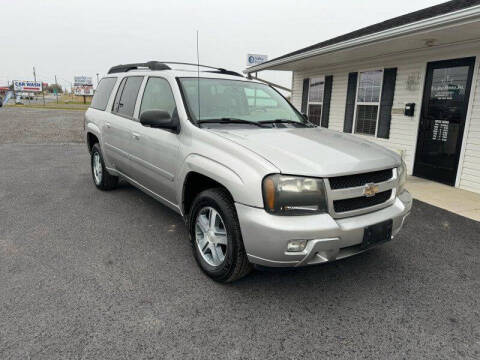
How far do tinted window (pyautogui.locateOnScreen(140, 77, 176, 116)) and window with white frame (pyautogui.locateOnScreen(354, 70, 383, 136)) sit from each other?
20.1 feet

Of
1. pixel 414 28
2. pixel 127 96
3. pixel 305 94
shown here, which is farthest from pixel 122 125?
pixel 305 94

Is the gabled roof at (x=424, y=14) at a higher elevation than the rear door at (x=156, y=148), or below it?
higher

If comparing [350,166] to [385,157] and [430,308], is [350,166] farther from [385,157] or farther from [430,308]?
[430,308]

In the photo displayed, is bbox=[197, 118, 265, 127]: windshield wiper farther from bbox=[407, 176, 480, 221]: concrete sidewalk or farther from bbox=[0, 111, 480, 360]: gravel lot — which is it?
bbox=[407, 176, 480, 221]: concrete sidewalk

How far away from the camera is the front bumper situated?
2.32 metres

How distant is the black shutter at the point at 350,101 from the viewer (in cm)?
891

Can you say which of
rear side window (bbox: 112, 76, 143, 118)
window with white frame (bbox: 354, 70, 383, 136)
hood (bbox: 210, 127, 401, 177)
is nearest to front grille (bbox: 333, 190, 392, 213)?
hood (bbox: 210, 127, 401, 177)

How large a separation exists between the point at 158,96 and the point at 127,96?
0.94 metres

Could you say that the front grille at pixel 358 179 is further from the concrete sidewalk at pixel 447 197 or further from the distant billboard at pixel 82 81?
the distant billboard at pixel 82 81

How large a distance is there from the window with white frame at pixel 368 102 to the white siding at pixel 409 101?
22cm

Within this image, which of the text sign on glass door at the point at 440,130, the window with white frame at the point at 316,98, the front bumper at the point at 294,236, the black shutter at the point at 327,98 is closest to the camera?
the front bumper at the point at 294,236

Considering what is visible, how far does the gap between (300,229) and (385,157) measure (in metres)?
1.17

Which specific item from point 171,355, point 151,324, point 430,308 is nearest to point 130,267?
point 151,324

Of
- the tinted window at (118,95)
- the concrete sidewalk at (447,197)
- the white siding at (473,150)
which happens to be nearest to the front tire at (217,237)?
the tinted window at (118,95)
